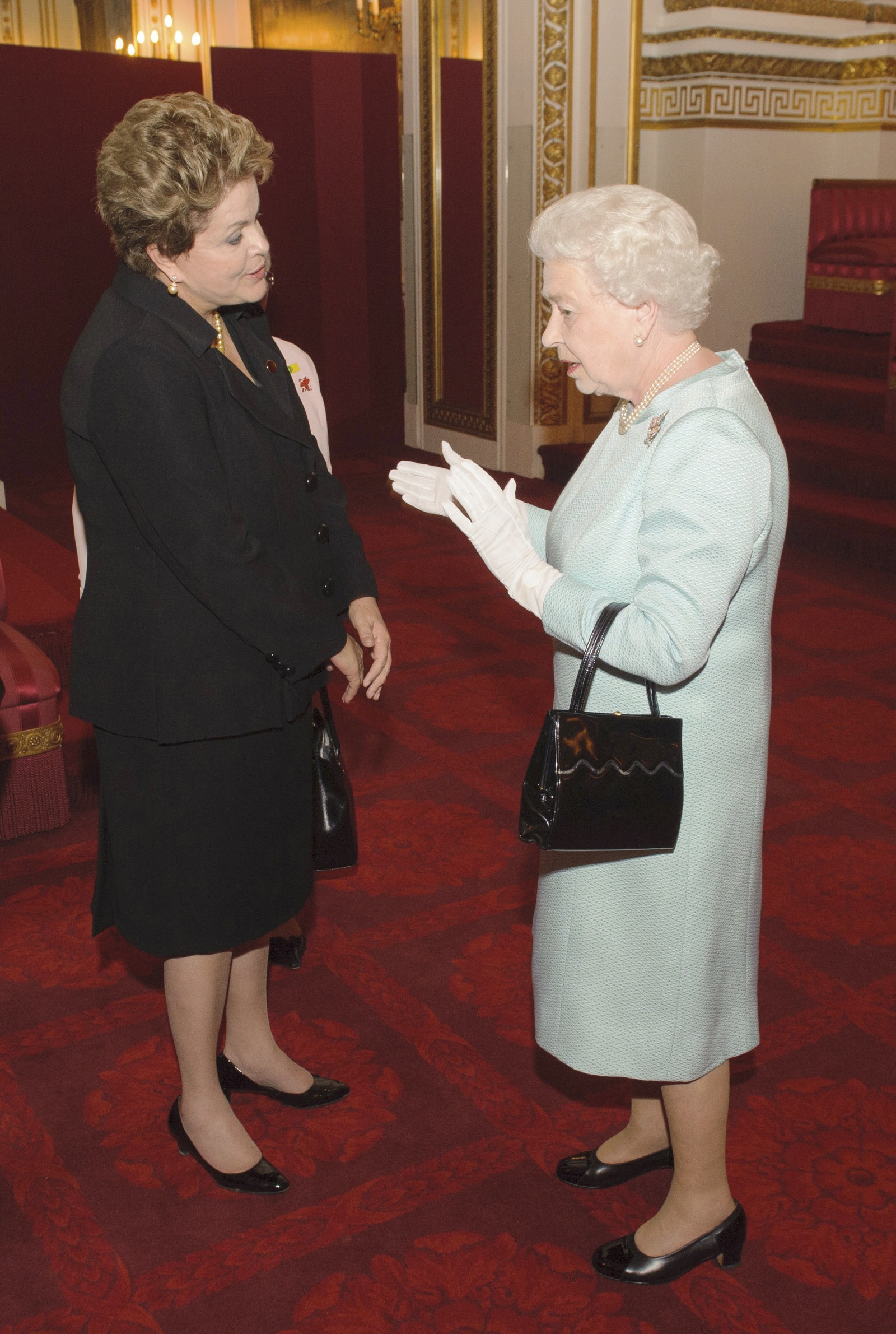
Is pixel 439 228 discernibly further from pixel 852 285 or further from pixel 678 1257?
pixel 678 1257

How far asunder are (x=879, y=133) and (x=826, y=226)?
0.84 meters

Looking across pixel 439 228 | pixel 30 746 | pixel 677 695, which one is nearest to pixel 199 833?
pixel 677 695

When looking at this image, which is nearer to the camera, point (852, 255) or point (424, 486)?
point (424, 486)

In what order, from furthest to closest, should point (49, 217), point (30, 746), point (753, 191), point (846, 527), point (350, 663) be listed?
1. point (49, 217)
2. point (753, 191)
3. point (846, 527)
4. point (30, 746)
5. point (350, 663)

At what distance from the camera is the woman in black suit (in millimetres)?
1658

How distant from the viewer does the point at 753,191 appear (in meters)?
7.73

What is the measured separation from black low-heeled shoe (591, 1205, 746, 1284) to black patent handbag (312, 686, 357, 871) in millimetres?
743

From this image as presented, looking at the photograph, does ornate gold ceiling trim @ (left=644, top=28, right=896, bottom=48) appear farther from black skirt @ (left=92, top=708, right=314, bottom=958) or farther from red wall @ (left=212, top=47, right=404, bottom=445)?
black skirt @ (left=92, top=708, right=314, bottom=958)

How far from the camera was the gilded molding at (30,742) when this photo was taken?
131 inches

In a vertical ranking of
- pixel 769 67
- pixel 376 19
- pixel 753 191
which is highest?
pixel 376 19

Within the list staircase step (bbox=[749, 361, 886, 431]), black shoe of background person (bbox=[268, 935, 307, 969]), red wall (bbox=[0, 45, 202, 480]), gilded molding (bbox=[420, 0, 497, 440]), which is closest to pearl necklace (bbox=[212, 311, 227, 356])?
black shoe of background person (bbox=[268, 935, 307, 969])

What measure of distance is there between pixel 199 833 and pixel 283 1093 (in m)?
0.68

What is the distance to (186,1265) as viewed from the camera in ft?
6.28

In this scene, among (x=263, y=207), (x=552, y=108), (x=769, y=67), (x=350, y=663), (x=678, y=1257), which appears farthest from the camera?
(x=263, y=207)
